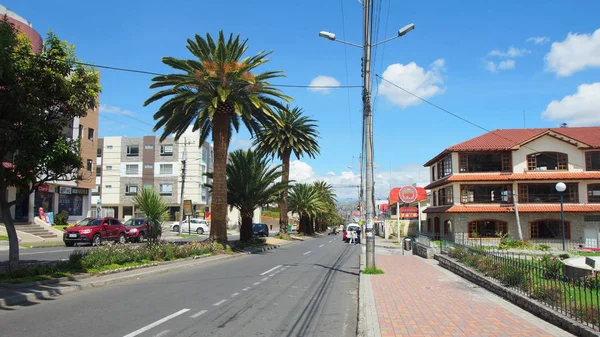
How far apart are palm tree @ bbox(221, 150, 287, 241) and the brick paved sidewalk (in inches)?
703

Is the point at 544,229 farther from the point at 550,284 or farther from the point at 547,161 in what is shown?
the point at 550,284

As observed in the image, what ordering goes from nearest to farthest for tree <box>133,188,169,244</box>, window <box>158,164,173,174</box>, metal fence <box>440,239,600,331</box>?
metal fence <box>440,239,600,331</box> < tree <box>133,188,169,244</box> < window <box>158,164,173,174</box>

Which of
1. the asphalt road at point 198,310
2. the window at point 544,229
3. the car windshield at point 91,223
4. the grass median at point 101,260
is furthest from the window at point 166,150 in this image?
the asphalt road at point 198,310

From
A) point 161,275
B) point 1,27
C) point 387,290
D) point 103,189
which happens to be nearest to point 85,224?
point 161,275

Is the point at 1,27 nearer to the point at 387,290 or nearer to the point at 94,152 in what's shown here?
the point at 387,290

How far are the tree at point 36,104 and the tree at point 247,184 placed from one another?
1799 centimetres

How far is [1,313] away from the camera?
28.0 ft

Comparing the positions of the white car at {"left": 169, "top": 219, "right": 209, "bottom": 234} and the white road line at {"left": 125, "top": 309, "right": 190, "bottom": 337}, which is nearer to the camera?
the white road line at {"left": 125, "top": 309, "right": 190, "bottom": 337}

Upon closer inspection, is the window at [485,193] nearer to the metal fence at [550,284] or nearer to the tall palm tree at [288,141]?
the tall palm tree at [288,141]

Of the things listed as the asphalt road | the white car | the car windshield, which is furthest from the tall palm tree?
the asphalt road

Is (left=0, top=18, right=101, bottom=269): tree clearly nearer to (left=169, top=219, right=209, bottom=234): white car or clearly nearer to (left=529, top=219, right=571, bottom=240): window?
(left=529, top=219, right=571, bottom=240): window

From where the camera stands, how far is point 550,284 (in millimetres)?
9086

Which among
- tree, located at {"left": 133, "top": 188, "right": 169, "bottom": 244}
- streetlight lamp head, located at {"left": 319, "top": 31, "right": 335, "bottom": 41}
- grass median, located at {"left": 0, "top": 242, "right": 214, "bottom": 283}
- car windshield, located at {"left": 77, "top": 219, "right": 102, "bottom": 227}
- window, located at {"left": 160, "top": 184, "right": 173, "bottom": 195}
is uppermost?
streetlight lamp head, located at {"left": 319, "top": 31, "right": 335, "bottom": 41}

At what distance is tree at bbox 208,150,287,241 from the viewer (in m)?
30.8
